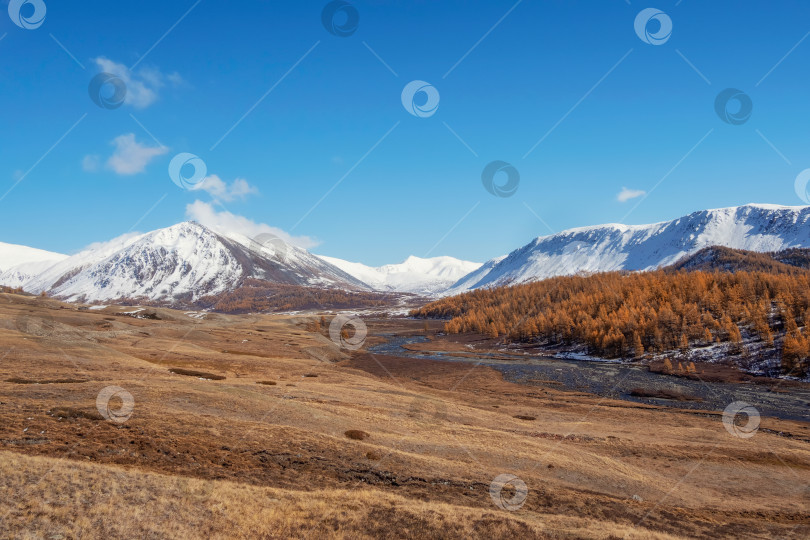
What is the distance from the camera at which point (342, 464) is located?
1062 inches

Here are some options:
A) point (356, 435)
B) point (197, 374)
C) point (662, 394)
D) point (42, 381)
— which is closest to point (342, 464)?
point (356, 435)

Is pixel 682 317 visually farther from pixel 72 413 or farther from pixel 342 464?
pixel 72 413

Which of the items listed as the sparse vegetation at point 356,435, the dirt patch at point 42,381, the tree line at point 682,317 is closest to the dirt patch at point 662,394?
the tree line at point 682,317

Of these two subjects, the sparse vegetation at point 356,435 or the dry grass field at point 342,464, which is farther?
the sparse vegetation at point 356,435

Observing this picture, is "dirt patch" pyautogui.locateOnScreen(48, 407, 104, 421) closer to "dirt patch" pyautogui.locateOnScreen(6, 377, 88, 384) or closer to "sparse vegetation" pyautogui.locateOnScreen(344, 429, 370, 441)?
"dirt patch" pyautogui.locateOnScreen(6, 377, 88, 384)

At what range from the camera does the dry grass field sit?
18.4m

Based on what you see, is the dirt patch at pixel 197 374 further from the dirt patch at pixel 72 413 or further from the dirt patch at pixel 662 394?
the dirt patch at pixel 662 394

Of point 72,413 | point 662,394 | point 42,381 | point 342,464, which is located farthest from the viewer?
point 662,394

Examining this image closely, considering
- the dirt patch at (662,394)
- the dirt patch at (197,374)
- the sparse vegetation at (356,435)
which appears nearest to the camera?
the sparse vegetation at (356,435)

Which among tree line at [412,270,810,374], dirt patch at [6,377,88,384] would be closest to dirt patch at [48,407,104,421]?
dirt patch at [6,377,88,384]

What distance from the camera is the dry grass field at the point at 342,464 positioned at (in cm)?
1838

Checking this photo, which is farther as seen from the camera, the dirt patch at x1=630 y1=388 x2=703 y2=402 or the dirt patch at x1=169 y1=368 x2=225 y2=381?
the dirt patch at x1=630 y1=388 x2=703 y2=402

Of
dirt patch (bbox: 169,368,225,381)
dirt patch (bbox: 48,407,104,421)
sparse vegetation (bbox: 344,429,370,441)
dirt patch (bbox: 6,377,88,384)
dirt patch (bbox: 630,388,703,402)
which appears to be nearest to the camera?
dirt patch (bbox: 48,407,104,421)

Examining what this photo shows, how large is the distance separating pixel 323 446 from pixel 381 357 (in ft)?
278
